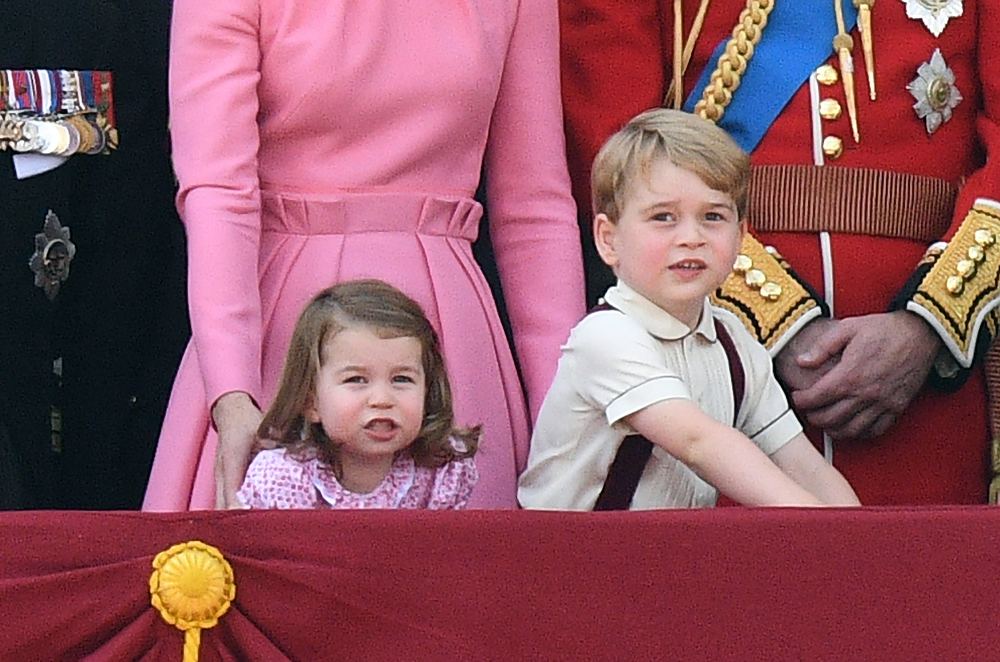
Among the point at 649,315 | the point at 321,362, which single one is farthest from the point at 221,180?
the point at 649,315

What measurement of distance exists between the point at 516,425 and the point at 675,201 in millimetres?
420

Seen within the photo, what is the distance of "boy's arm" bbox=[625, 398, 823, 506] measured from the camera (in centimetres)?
202

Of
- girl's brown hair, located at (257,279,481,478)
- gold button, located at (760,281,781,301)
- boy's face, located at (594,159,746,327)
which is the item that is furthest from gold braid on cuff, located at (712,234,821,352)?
girl's brown hair, located at (257,279,481,478)

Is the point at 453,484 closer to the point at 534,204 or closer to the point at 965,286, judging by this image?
the point at 534,204

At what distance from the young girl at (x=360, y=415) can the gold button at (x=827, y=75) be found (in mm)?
714

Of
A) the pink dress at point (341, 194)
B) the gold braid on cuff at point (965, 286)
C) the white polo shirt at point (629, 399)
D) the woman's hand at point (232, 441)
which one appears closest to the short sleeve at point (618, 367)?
the white polo shirt at point (629, 399)

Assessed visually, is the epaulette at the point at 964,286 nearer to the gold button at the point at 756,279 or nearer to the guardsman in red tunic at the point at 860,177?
the guardsman in red tunic at the point at 860,177

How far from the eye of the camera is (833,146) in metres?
2.63

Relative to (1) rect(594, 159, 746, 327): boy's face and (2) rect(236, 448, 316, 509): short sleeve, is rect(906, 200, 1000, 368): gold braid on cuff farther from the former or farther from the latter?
(2) rect(236, 448, 316, 509): short sleeve

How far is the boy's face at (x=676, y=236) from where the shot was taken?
2.16m

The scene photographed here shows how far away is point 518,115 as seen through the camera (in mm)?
A: 2555

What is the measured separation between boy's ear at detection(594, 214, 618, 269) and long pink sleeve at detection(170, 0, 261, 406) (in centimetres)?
40

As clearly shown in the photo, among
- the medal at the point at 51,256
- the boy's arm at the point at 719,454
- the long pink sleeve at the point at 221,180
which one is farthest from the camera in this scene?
the medal at the point at 51,256

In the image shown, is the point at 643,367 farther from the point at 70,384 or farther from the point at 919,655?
the point at 70,384
